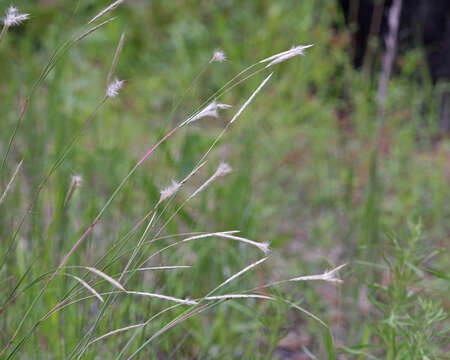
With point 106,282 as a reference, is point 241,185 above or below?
below

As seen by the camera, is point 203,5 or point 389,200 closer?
point 389,200

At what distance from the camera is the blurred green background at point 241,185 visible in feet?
4.35

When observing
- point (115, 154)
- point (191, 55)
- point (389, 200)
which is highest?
point (115, 154)

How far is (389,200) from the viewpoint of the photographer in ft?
8.74

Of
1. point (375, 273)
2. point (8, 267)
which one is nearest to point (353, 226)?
point (375, 273)

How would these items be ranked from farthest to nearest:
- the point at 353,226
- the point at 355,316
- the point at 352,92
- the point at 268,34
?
the point at 268,34
the point at 352,92
the point at 353,226
the point at 355,316

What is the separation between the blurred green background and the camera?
1.33 metres

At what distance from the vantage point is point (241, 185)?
73.1 inches

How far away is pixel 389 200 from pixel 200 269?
1266mm

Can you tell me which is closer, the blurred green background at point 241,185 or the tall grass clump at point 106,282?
the tall grass clump at point 106,282

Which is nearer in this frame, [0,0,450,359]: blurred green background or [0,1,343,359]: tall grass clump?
[0,1,343,359]: tall grass clump

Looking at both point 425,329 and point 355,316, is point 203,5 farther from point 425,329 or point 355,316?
point 425,329

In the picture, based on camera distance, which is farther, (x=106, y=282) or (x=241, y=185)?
(x=241, y=185)

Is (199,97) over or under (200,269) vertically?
under
